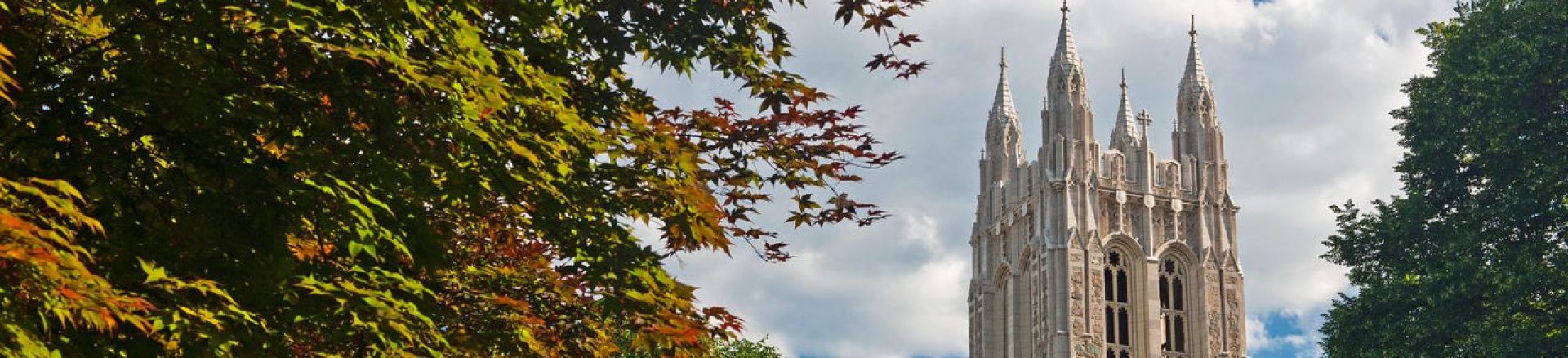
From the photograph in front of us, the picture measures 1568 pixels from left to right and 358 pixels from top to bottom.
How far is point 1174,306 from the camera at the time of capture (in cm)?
6525

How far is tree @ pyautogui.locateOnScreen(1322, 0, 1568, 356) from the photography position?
26938 mm

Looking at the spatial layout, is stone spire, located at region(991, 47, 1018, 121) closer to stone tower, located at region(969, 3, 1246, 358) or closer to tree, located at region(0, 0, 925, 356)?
stone tower, located at region(969, 3, 1246, 358)

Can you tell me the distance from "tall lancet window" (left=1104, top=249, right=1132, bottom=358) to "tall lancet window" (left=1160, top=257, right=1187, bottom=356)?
1.83 metres

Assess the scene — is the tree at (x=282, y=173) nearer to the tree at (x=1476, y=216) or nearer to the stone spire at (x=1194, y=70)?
the tree at (x=1476, y=216)

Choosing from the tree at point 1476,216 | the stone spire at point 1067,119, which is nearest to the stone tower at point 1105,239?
the stone spire at point 1067,119

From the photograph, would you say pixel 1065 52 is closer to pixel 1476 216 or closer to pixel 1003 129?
pixel 1003 129

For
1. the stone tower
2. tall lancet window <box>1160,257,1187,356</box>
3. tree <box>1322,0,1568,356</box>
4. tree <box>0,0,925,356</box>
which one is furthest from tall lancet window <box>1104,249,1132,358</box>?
tree <box>0,0,925,356</box>

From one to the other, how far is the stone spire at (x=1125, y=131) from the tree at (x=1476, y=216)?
116 feet

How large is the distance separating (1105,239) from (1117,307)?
260cm

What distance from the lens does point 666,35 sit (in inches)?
417

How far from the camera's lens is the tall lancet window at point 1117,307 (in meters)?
62.6

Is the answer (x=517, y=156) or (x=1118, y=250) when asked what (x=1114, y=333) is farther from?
(x=517, y=156)

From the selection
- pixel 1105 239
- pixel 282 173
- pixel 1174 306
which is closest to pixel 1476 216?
pixel 282 173

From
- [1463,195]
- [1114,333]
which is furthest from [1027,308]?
[1463,195]
